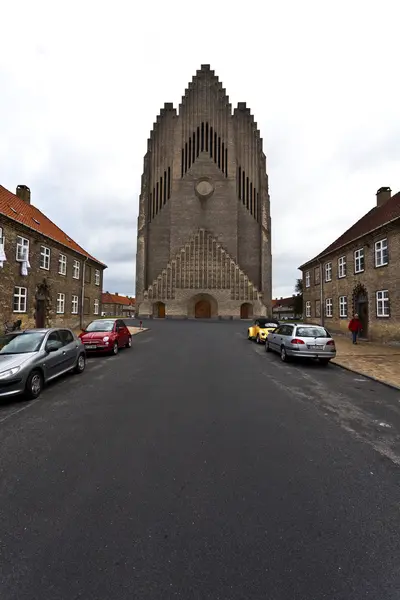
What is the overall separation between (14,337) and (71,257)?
17.2 metres

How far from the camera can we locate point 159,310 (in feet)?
148

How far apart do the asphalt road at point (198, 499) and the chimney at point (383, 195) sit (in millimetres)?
21890

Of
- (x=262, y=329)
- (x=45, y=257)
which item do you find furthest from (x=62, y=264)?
(x=262, y=329)

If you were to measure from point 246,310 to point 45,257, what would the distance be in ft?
101

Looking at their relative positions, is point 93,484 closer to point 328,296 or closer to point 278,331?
point 278,331

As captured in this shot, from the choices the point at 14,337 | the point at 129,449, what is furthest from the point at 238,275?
the point at 129,449

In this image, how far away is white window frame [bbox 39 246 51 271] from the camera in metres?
19.2

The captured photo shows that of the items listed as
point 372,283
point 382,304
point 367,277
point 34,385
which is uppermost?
point 367,277

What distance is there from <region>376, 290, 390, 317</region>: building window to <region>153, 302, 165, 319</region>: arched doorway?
1263 inches

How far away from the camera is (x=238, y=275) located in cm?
4338

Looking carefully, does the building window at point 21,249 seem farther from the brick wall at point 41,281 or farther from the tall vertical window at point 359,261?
the tall vertical window at point 359,261

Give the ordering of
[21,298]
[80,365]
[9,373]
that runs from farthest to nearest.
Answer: [21,298] → [80,365] → [9,373]

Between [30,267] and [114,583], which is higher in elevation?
[30,267]

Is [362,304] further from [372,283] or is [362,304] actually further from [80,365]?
[80,365]
